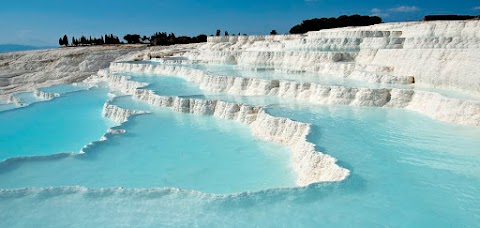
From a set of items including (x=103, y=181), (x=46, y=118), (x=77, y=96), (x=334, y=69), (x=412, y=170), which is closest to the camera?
(x=412, y=170)

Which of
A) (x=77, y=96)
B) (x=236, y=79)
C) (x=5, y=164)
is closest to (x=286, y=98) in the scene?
(x=236, y=79)

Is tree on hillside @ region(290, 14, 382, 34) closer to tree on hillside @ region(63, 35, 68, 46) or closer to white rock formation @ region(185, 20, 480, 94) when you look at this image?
white rock formation @ region(185, 20, 480, 94)

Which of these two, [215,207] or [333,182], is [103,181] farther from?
[333,182]

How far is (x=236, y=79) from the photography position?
12383 mm

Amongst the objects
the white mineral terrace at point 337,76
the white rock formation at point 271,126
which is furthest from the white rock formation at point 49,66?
the white rock formation at point 271,126

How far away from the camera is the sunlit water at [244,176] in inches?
165

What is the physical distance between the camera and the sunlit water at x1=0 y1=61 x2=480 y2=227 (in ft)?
13.8

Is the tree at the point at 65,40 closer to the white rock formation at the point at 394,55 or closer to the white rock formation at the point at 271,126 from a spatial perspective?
the white rock formation at the point at 394,55

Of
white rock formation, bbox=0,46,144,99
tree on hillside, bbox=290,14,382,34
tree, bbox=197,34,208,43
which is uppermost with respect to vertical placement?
tree on hillside, bbox=290,14,382,34

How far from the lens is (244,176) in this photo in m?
6.19

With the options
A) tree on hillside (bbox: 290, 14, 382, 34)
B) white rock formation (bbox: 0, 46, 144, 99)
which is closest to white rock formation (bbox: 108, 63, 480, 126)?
white rock formation (bbox: 0, 46, 144, 99)

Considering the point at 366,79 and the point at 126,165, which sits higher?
the point at 366,79

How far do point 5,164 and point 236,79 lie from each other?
693 cm

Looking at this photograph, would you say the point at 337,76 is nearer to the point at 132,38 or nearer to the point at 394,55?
the point at 394,55
